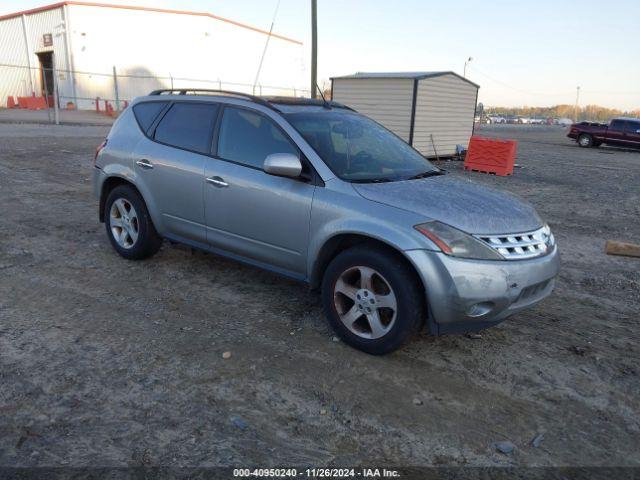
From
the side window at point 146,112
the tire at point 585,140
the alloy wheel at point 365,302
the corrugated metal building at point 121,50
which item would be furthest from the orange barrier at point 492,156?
the corrugated metal building at point 121,50

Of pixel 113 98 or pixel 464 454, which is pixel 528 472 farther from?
pixel 113 98

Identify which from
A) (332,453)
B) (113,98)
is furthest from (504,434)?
(113,98)

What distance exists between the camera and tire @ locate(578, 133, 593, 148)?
2714 centimetres

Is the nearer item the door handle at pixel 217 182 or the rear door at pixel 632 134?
the door handle at pixel 217 182

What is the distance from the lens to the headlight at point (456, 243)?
3.11 metres

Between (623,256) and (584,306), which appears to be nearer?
(584,306)

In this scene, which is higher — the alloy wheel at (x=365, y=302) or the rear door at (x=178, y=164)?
the rear door at (x=178, y=164)

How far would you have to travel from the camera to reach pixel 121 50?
3644cm

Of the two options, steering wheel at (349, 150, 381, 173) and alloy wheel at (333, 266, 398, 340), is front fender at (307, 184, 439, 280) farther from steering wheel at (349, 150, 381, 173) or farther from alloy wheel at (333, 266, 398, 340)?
steering wheel at (349, 150, 381, 173)

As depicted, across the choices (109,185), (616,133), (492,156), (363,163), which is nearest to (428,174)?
(363,163)

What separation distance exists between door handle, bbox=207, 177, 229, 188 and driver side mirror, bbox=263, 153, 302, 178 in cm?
62

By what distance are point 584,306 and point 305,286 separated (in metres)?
2.53

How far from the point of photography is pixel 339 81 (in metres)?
16.9

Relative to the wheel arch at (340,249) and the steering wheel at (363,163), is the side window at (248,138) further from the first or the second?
the wheel arch at (340,249)
